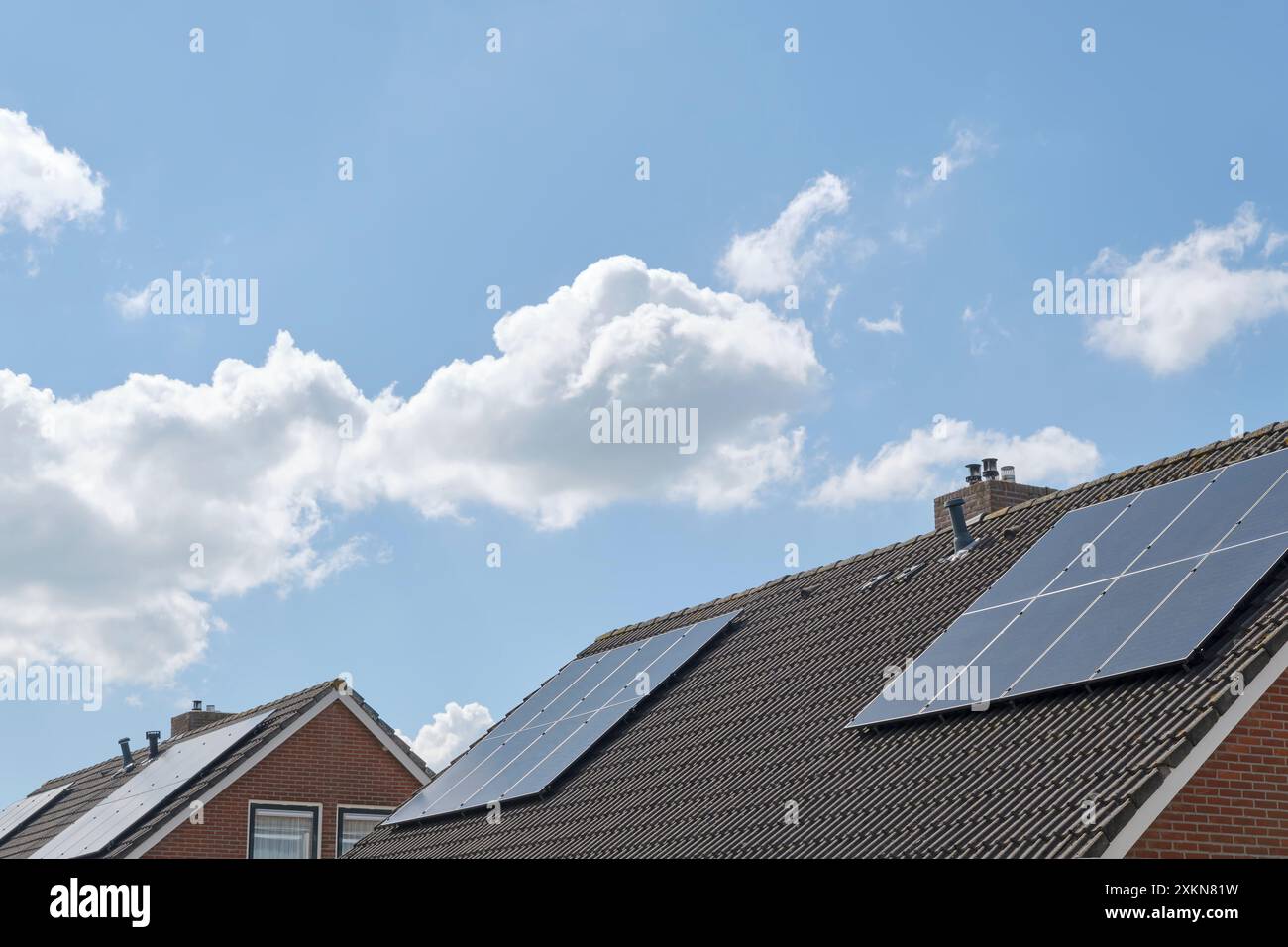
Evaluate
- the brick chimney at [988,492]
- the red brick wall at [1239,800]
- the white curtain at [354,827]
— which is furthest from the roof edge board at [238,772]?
the red brick wall at [1239,800]

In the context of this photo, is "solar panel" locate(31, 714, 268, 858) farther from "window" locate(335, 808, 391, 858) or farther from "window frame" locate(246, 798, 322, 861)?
"window" locate(335, 808, 391, 858)

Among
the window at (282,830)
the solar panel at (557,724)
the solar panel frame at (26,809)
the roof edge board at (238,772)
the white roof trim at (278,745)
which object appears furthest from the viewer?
the solar panel frame at (26,809)

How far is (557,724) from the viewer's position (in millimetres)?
21641

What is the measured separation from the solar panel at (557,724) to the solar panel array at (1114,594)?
568 centimetres

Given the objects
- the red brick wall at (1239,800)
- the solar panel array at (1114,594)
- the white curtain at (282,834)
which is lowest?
the white curtain at (282,834)

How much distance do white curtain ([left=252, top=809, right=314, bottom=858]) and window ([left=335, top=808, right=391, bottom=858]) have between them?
526 mm

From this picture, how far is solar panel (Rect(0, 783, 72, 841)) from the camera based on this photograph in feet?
115

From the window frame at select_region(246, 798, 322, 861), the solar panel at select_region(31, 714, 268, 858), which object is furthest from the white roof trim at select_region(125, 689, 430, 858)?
the solar panel at select_region(31, 714, 268, 858)

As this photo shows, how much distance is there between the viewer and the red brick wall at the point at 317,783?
89.0 ft

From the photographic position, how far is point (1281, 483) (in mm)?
13641

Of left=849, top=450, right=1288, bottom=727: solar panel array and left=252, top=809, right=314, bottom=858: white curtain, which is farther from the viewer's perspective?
left=252, top=809, right=314, bottom=858: white curtain

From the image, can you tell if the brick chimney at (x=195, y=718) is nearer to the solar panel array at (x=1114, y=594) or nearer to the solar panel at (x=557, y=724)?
the solar panel at (x=557, y=724)
